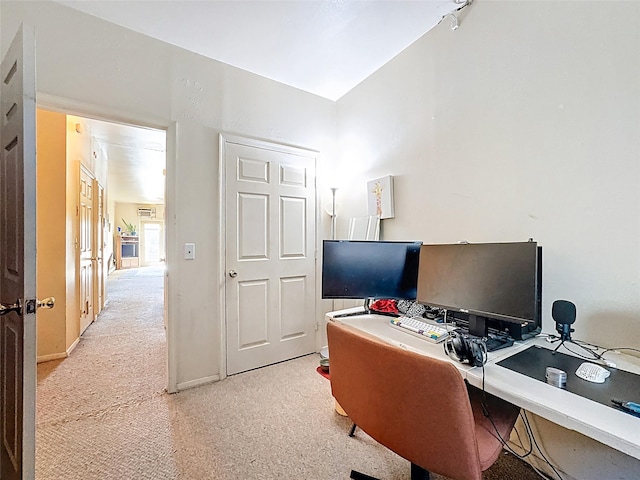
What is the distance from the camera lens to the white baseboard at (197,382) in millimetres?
2242

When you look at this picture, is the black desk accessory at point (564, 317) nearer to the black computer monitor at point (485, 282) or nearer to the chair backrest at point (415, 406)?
the black computer monitor at point (485, 282)

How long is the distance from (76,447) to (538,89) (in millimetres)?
3155

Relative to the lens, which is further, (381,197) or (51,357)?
(51,357)

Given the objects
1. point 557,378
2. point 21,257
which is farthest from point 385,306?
point 21,257

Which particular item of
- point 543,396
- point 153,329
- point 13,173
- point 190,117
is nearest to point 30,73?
point 13,173

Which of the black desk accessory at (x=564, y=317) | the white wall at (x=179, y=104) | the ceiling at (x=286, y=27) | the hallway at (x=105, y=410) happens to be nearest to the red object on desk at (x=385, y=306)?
the black desk accessory at (x=564, y=317)

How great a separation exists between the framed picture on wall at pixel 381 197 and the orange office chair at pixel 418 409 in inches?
57.2

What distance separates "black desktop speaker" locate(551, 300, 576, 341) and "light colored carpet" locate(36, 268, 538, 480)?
0.78 meters

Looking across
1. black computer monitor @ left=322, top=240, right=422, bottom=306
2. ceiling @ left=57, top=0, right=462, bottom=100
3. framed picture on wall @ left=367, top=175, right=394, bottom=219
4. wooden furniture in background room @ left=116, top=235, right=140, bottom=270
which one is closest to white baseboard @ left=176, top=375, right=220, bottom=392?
black computer monitor @ left=322, top=240, right=422, bottom=306

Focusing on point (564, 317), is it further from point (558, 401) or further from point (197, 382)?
point (197, 382)

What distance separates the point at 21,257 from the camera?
106 centimetres

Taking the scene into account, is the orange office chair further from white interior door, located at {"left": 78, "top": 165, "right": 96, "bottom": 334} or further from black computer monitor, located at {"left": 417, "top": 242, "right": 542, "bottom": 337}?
white interior door, located at {"left": 78, "top": 165, "right": 96, "bottom": 334}

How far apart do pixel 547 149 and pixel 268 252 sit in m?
2.11

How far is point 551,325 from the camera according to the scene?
1469 millimetres
